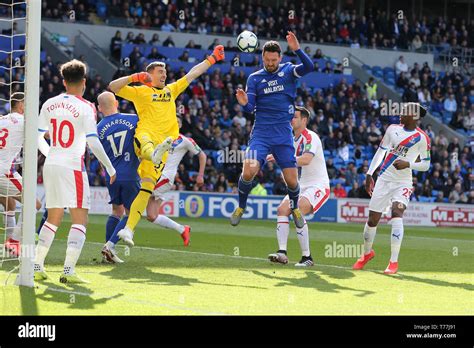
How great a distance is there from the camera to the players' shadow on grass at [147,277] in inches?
379

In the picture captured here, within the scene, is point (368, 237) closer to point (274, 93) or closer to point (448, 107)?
point (274, 93)

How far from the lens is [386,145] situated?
1223 cm

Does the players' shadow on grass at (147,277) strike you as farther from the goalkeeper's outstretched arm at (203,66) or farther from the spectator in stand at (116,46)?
the spectator in stand at (116,46)

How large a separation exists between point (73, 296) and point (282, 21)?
31323 mm

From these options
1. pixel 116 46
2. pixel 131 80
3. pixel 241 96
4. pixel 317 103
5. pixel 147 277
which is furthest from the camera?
pixel 317 103

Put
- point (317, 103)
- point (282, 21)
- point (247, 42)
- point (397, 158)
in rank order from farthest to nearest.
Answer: point (282, 21), point (317, 103), point (247, 42), point (397, 158)

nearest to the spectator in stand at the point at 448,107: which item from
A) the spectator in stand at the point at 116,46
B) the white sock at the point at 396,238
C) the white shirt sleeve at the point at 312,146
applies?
the spectator in stand at the point at 116,46

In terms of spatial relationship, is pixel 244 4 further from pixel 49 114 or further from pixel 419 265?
pixel 49 114

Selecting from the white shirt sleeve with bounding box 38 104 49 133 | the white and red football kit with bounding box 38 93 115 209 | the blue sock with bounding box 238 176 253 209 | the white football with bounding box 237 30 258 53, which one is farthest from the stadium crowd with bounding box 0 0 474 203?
the white and red football kit with bounding box 38 93 115 209

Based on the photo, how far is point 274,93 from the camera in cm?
1190

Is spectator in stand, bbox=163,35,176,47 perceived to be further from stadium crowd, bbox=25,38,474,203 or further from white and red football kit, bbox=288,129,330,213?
white and red football kit, bbox=288,129,330,213

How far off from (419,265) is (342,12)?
99.6ft

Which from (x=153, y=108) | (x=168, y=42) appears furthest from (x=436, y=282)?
(x=168, y=42)
